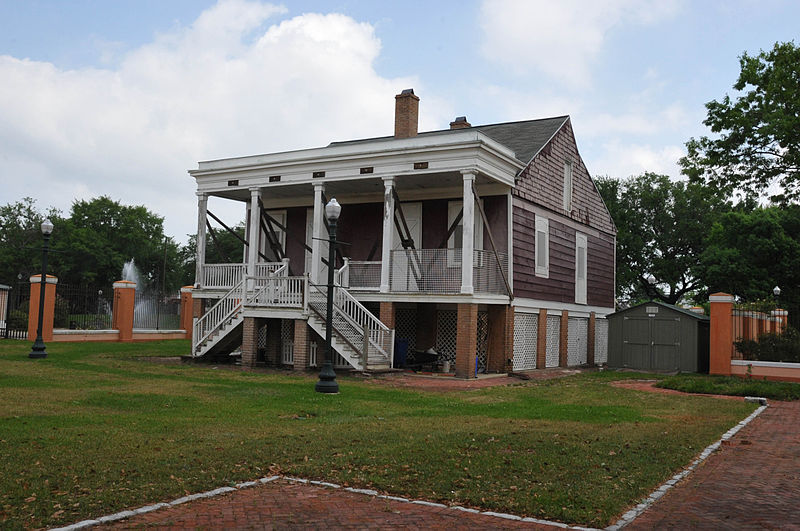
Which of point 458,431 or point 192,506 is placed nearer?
point 192,506

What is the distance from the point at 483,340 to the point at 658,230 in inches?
1367

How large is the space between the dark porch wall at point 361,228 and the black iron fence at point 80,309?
9.89 m

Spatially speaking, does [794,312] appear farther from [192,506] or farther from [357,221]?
[192,506]

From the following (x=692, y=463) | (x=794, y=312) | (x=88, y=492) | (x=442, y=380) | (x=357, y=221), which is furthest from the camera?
(x=357, y=221)

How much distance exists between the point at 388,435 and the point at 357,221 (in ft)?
49.2

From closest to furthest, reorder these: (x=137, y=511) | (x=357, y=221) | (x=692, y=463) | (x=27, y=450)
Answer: (x=137, y=511)
(x=27, y=450)
(x=692, y=463)
(x=357, y=221)

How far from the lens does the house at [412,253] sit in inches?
752

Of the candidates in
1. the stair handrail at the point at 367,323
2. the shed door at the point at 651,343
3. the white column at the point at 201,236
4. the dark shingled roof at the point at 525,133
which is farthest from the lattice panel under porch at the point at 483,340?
the white column at the point at 201,236

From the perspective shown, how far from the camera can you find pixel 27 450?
7.62 meters

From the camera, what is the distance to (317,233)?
20.9 meters

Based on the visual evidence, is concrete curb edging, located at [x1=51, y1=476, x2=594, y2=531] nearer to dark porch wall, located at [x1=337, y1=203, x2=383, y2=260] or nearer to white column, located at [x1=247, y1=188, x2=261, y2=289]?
white column, located at [x1=247, y1=188, x2=261, y2=289]

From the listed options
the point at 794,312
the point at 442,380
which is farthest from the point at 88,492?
the point at 794,312

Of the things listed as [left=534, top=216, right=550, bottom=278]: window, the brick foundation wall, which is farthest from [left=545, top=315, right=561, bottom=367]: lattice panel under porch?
the brick foundation wall

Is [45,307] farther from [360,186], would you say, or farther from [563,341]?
[563,341]
